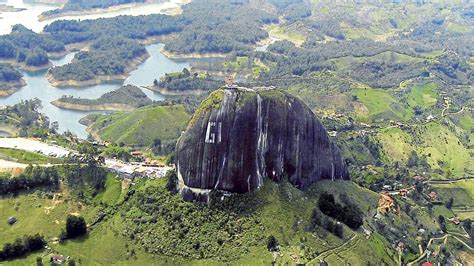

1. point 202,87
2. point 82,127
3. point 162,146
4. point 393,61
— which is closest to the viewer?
point 162,146

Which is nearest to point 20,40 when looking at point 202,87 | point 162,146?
point 202,87

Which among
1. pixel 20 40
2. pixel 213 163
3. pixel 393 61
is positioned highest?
pixel 213 163

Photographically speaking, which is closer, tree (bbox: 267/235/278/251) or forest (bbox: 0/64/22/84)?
tree (bbox: 267/235/278/251)

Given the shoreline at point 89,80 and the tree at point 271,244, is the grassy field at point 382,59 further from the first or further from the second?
the tree at point 271,244

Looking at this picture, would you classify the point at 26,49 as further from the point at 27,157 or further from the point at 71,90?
the point at 27,157

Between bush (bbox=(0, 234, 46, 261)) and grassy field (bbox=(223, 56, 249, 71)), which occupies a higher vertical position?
bush (bbox=(0, 234, 46, 261))

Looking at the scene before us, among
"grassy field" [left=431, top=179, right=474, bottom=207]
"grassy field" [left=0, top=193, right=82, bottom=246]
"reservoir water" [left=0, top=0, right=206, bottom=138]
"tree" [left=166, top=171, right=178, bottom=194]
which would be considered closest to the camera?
"grassy field" [left=0, top=193, right=82, bottom=246]

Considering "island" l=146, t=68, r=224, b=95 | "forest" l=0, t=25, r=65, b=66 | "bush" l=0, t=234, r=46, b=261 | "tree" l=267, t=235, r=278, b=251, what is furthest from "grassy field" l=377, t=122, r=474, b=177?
"forest" l=0, t=25, r=65, b=66

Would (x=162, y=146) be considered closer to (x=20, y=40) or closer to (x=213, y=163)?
(x=213, y=163)

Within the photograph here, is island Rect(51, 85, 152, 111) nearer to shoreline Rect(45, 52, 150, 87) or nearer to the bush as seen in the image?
shoreline Rect(45, 52, 150, 87)
